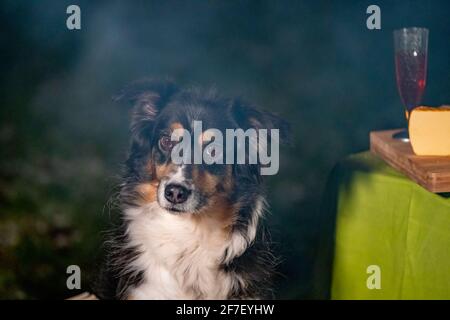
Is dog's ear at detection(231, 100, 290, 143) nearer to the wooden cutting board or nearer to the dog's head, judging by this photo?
the dog's head

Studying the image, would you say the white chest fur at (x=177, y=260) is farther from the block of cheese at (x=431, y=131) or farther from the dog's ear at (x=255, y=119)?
the block of cheese at (x=431, y=131)

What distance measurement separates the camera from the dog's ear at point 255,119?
5.38 feet

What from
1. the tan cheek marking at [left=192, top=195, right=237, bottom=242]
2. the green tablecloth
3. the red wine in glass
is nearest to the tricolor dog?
the tan cheek marking at [left=192, top=195, right=237, bottom=242]

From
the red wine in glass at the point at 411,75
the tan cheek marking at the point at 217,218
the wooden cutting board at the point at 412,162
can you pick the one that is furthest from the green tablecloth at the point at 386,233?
the tan cheek marking at the point at 217,218

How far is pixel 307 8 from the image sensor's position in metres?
1.65

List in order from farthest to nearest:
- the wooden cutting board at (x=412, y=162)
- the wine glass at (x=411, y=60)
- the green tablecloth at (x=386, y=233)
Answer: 1. the wine glass at (x=411, y=60)
2. the green tablecloth at (x=386, y=233)
3. the wooden cutting board at (x=412, y=162)

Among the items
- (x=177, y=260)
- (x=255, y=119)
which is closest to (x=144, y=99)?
(x=255, y=119)

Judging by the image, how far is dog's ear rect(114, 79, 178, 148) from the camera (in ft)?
5.30

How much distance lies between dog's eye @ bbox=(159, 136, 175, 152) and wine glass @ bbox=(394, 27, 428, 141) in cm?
74

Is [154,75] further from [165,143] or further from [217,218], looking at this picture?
[217,218]

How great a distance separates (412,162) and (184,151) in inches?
25.6

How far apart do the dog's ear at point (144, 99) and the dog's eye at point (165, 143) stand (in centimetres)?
7
